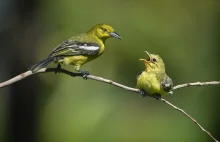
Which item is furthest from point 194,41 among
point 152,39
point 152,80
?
point 152,80

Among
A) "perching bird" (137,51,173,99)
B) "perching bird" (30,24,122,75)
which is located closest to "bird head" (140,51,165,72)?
"perching bird" (137,51,173,99)

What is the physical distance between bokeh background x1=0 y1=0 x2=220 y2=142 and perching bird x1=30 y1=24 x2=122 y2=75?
342cm

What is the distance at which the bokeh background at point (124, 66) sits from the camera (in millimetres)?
10102

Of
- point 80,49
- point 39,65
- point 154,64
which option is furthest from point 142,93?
point 39,65

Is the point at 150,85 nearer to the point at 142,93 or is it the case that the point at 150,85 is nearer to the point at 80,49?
the point at 142,93

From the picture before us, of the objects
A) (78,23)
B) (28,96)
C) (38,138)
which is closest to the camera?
(28,96)

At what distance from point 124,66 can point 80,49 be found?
6.60m

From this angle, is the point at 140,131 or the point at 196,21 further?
the point at 196,21

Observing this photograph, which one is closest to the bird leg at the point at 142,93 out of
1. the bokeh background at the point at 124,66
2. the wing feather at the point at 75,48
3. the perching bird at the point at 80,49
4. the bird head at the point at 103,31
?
the perching bird at the point at 80,49

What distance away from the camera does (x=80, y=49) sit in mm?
5094

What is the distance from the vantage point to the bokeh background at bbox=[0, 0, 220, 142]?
10.1 meters

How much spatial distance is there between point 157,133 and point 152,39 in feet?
6.17

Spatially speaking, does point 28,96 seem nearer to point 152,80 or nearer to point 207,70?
point 152,80

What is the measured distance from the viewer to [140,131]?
11.8 m
